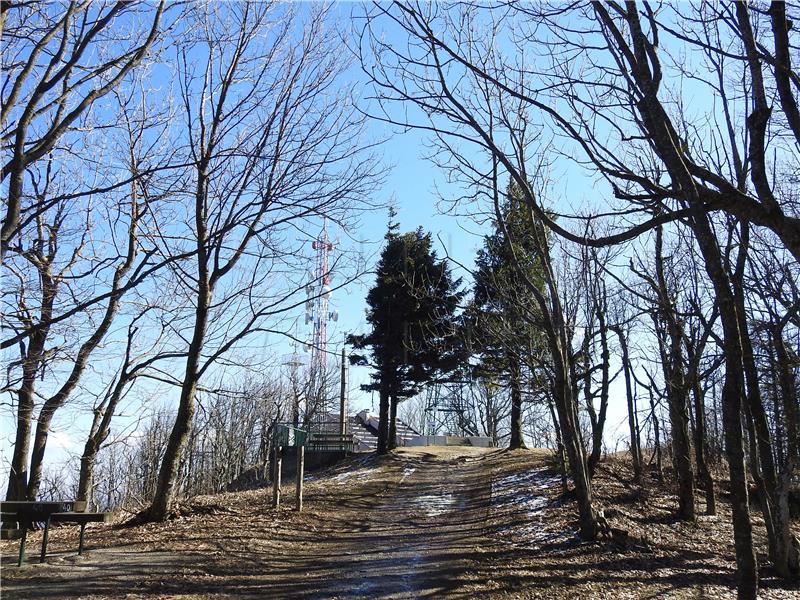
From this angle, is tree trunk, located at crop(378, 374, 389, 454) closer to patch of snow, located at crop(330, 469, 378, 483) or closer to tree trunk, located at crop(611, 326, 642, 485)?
patch of snow, located at crop(330, 469, 378, 483)

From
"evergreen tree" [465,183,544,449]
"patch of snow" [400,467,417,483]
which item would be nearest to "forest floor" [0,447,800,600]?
"evergreen tree" [465,183,544,449]

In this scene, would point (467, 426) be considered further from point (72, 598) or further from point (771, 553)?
point (72, 598)

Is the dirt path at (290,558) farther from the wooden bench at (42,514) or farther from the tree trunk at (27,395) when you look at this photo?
the tree trunk at (27,395)

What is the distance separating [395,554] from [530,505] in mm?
4672

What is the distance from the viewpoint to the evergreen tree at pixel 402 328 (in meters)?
26.5

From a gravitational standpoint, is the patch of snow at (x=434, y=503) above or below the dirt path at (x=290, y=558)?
below

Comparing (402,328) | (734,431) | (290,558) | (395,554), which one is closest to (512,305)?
(395,554)

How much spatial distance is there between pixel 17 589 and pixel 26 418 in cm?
628

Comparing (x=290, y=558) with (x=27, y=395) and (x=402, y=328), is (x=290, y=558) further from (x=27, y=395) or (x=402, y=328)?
(x=402, y=328)

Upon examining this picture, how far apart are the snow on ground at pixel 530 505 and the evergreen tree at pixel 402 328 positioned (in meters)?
9.92

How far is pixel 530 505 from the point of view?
12492mm

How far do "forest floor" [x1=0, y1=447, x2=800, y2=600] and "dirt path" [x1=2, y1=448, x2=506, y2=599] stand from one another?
0.02 meters

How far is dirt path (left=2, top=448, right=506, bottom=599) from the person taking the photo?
255 inches

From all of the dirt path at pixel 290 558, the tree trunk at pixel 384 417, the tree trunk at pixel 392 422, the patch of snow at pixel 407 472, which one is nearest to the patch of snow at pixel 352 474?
the patch of snow at pixel 407 472
